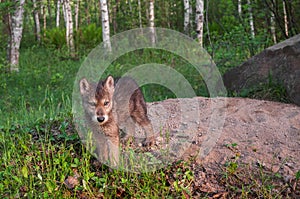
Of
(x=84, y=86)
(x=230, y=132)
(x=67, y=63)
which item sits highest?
(x=67, y=63)

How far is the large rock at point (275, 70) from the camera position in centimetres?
777

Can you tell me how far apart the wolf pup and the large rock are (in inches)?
132

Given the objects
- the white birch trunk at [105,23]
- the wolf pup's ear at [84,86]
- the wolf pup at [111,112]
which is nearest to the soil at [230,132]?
the wolf pup at [111,112]

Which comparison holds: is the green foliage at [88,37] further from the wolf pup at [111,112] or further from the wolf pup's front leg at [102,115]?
the wolf pup's front leg at [102,115]

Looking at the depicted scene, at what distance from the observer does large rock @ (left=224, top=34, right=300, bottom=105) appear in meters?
7.77

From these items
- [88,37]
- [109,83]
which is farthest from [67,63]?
[109,83]

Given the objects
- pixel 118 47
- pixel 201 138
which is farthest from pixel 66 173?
pixel 118 47

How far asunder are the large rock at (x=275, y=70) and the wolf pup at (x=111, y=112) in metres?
3.36

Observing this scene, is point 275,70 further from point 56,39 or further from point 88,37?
point 56,39

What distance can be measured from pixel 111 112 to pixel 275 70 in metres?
4.58

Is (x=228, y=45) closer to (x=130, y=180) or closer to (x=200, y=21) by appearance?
(x=200, y=21)

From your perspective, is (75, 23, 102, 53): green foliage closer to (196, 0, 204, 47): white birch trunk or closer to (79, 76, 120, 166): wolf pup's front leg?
(196, 0, 204, 47): white birch trunk

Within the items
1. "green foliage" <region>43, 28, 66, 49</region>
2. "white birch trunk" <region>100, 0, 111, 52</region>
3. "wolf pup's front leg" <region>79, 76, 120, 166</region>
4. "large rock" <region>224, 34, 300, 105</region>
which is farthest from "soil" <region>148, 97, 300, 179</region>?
"green foliage" <region>43, 28, 66, 49</region>

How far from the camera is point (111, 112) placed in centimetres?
482
